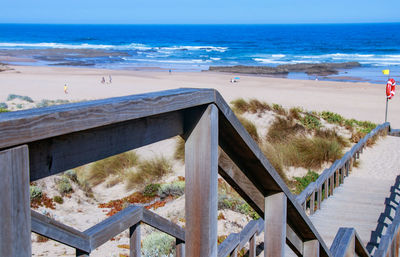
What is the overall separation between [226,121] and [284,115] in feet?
40.2

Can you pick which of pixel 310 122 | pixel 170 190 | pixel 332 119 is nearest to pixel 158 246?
pixel 170 190

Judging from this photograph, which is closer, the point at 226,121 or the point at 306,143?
the point at 226,121

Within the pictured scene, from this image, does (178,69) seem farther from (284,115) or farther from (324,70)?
(284,115)

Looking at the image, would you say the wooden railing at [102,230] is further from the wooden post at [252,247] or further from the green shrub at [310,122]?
the green shrub at [310,122]

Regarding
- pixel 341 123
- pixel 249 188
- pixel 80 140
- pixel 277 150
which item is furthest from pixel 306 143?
pixel 80 140

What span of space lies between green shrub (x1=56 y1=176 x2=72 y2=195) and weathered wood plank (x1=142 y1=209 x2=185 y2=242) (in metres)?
4.33

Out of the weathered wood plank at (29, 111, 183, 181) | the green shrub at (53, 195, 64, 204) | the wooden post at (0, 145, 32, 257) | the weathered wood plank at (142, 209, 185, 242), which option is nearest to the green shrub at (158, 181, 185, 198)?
the green shrub at (53, 195, 64, 204)

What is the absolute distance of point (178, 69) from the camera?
42.4m

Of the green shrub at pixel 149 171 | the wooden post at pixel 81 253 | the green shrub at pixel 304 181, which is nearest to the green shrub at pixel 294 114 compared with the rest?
the green shrub at pixel 304 181

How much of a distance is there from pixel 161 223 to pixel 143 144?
4.41 ft

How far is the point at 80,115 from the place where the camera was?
1095 millimetres

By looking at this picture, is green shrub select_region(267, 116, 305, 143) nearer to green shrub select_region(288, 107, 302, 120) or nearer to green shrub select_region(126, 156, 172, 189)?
green shrub select_region(288, 107, 302, 120)

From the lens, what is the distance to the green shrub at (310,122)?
42.9 ft

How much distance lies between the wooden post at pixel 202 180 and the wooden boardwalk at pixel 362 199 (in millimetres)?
4505
